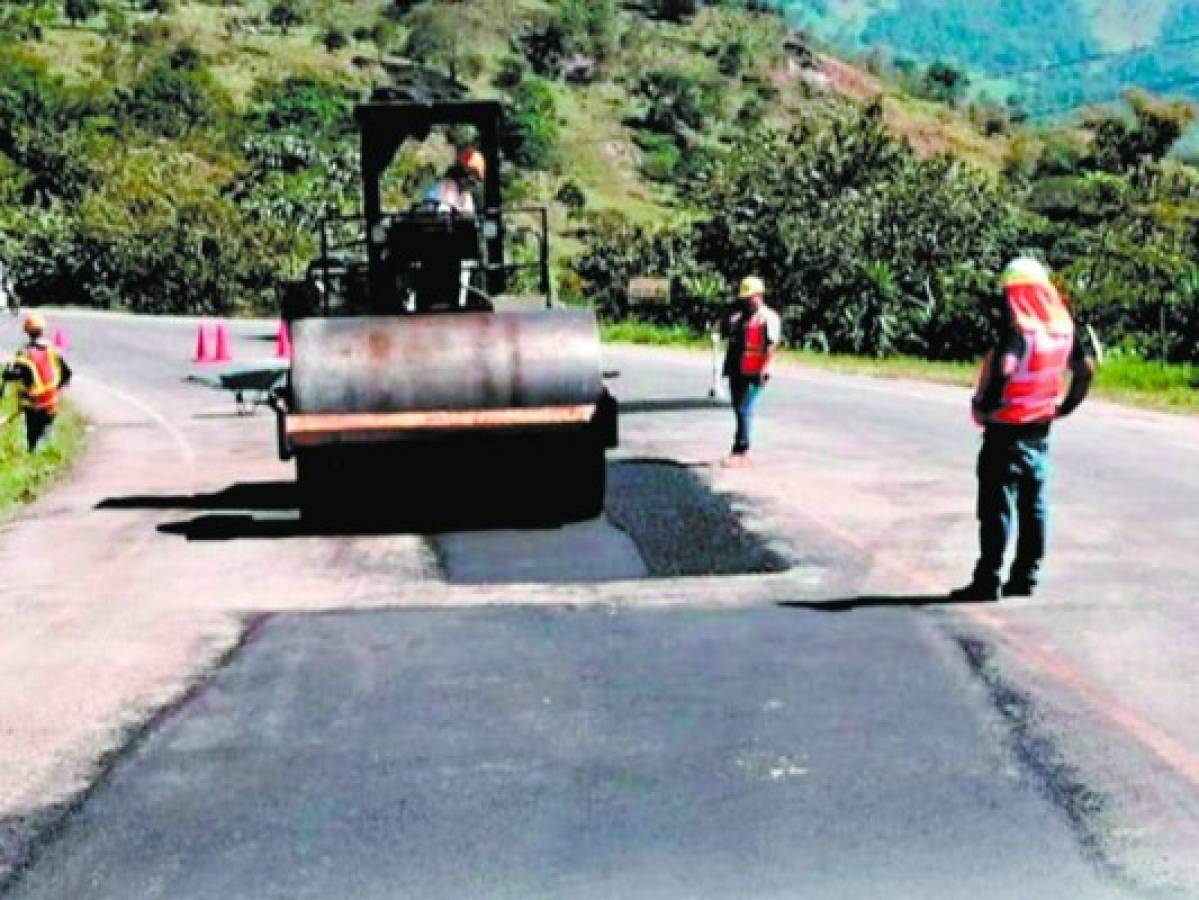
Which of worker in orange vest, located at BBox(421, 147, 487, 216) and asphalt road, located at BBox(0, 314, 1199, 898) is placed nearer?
asphalt road, located at BBox(0, 314, 1199, 898)

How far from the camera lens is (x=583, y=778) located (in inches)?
281

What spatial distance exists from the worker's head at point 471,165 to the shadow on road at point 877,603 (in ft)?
22.0

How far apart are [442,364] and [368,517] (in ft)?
4.02

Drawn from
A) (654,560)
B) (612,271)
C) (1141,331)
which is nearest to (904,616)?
(654,560)

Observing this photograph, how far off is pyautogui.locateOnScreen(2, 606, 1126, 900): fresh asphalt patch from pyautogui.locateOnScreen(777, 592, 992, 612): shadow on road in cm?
42

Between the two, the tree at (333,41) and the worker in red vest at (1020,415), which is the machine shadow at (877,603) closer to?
the worker in red vest at (1020,415)

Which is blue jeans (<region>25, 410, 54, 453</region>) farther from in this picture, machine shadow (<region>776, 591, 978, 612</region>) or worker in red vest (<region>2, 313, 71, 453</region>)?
machine shadow (<region>776, 591, 978, 612</region>)

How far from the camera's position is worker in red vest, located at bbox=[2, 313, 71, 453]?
18109mm

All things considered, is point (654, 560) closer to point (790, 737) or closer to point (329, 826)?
point (790, 737)

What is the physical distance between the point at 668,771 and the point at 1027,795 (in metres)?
1.23

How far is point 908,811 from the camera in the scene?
6652 millimetres

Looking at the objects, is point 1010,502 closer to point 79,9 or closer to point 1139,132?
point 1139,132

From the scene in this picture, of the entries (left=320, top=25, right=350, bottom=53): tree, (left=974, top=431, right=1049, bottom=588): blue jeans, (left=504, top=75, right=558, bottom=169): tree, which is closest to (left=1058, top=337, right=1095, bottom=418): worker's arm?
(left=974, top=431, right=1049, bottom=588): blue jeans

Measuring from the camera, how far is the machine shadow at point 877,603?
10172mm
